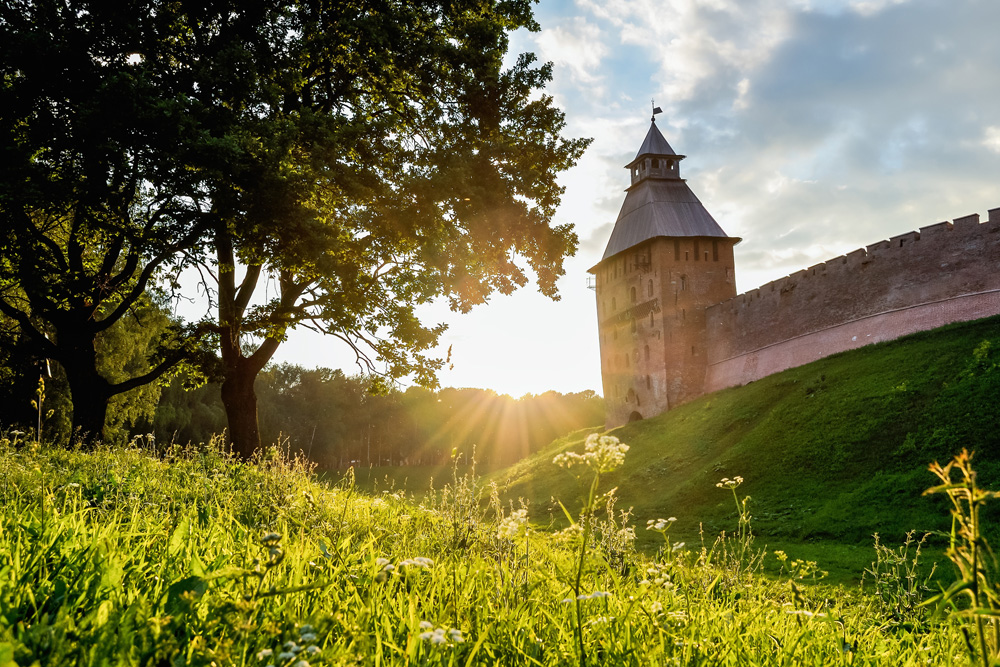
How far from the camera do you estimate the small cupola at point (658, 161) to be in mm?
39156

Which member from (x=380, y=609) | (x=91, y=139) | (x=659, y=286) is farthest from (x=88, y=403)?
(x=659, y=286)

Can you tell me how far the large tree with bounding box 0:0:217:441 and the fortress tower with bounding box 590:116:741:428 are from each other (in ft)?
90.8

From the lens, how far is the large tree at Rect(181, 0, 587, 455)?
10641 mm

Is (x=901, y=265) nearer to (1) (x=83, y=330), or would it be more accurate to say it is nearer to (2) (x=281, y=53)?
(2) (x=281, y=53)

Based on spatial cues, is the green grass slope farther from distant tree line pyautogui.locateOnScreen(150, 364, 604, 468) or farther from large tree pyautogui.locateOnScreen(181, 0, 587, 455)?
distant tree line pyautogui.locateOnScreen(150, 364, 604, 468)

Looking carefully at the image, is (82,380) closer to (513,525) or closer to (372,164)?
(372,164)

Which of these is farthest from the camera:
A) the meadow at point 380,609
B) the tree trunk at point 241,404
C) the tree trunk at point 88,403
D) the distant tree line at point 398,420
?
the distant tree line at point 398,420

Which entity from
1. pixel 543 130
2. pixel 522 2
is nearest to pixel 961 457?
pixel 543 130

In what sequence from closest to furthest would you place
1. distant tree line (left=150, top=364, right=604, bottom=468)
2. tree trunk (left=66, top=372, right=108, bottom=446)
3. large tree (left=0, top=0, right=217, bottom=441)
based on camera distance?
large tree (left=0, top=0, right=217, bottom=441) → tree trunk (left=66, top=372, right=108, bottom=446) → distant tree line (left=150, top=364, right=604, bottom=468)

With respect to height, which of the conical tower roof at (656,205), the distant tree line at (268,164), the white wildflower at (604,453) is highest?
the conical tower roof at (656,205)

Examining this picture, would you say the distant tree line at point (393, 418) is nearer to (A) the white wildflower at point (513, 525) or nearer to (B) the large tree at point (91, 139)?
(B) the large tree at point (91, 139)

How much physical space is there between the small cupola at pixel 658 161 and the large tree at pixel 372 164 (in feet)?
87.8

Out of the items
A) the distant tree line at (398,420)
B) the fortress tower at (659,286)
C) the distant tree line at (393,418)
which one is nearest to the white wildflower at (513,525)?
the fortress tower at (659,286)

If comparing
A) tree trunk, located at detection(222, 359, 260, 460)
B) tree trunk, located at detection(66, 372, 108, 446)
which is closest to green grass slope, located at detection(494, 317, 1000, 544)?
tree trunk, located at detection(222, 359, 260, 460)
